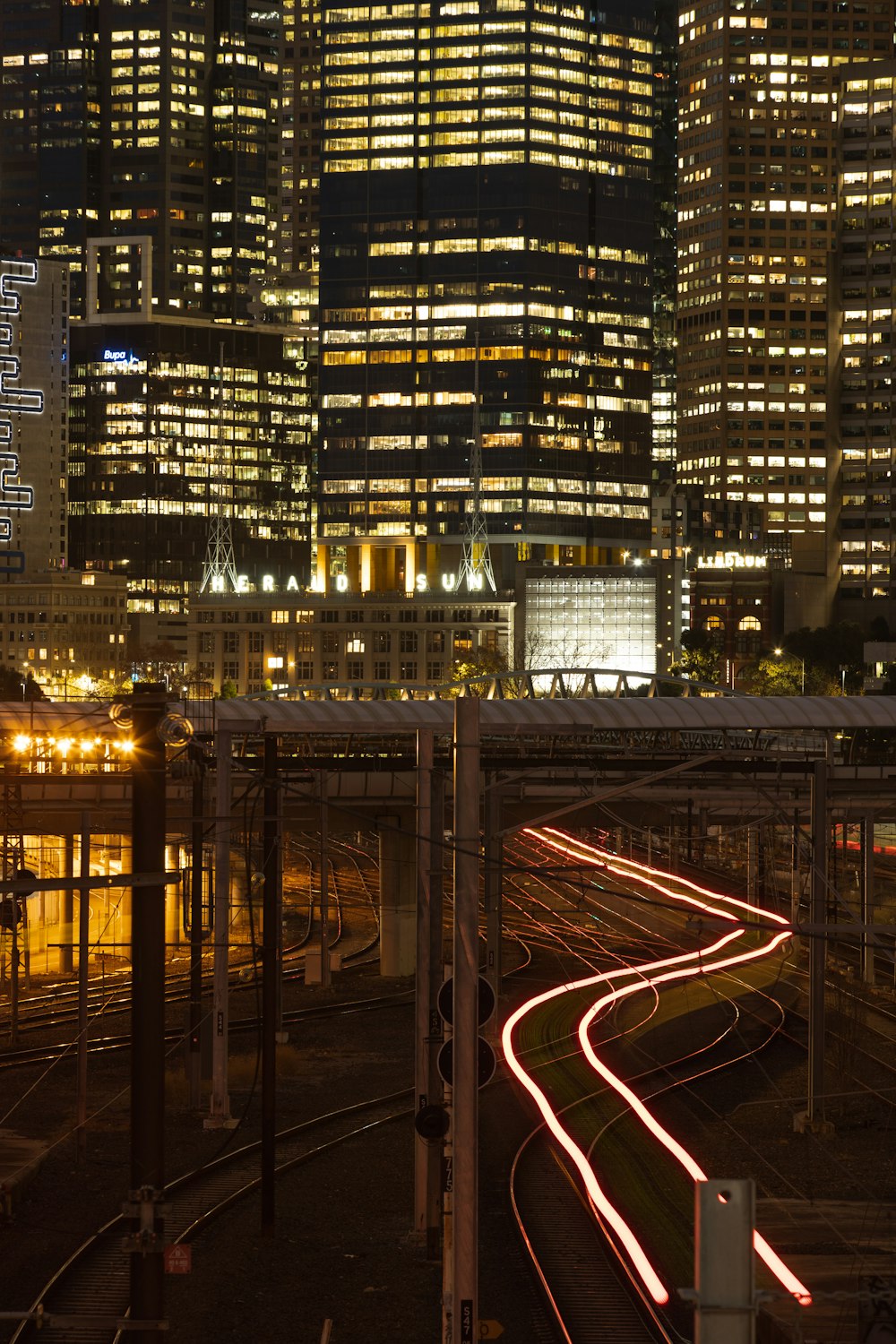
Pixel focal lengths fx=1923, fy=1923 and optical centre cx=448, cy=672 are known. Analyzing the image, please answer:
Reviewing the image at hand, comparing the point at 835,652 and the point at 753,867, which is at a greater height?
the point at 835,652

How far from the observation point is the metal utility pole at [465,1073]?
16812 mm

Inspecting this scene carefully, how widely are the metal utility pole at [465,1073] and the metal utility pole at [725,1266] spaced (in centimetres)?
832

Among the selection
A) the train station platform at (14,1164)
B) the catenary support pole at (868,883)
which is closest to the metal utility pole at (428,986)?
the train station platform at (14,1164)

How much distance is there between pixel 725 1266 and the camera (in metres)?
8.38

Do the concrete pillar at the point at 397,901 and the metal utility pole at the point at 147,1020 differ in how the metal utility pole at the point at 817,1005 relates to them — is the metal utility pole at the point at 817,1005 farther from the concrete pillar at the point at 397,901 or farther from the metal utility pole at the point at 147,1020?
the concrete pillar at the point at 397,901

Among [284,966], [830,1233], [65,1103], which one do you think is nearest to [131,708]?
[830,1233]

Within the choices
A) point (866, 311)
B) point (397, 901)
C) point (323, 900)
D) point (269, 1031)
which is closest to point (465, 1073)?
point (269, 1031)

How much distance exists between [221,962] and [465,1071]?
15.4 m

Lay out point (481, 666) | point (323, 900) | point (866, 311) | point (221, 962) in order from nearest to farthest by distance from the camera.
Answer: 1. point (221, 962)
2. point (323, 900)
3. point (866, 311)
4. point (481, 666)

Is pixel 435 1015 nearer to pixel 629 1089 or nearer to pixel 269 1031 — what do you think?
pixel 269 1031

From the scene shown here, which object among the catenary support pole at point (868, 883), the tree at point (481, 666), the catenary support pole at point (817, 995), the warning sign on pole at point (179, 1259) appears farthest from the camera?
the tree at point (481, 666)

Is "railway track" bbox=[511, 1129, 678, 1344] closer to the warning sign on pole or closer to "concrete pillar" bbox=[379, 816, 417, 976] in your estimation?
the warning sign on pole

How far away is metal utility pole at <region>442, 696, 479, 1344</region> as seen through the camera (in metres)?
16.8

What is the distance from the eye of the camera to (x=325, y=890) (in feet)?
161
